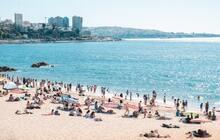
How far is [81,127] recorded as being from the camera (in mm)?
31641

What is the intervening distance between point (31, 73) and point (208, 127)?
2178 inches

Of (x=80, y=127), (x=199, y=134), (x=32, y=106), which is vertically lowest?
(x=32, y=106)

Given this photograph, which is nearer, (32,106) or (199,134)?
(199,134)

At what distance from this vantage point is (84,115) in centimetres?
3606

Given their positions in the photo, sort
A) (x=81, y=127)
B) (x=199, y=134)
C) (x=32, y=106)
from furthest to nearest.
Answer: (x=32, y=106) → (x=81, y=127) → (x=199, y=134)

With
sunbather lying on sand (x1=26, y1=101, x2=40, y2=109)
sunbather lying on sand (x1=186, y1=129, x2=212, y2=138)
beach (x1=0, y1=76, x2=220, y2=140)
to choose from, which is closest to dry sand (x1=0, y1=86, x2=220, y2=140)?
beach (x1=0, y1=76, x2=220, y2=140)

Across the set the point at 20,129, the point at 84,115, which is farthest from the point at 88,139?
the point at 84,115

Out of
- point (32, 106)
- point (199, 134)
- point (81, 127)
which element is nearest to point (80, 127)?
point (81, 127)

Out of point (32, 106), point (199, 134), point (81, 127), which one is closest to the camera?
point (199, 134)

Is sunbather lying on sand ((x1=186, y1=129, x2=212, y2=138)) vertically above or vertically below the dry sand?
above

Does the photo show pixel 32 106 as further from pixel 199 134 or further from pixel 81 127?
pixel 199 134

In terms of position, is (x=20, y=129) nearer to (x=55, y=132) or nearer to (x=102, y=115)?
(x=55, y=132)

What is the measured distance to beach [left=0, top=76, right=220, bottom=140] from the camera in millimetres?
28906

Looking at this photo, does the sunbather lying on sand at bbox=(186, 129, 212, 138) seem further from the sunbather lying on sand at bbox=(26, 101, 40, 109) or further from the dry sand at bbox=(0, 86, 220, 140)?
the sunbather lying on sand at bbox=(26, 101, 40, 109)
